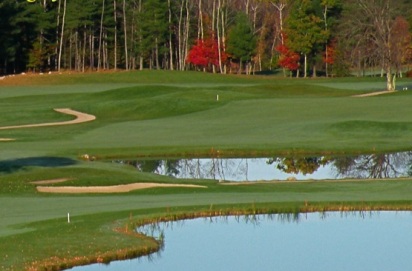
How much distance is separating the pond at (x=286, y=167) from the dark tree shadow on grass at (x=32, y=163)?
289 cm

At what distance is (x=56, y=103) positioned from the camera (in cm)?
7519

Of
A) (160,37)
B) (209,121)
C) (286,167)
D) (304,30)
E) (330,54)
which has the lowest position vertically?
(286,167)

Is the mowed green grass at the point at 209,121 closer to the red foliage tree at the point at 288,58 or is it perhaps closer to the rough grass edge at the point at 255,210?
the rough grass edge at the point at 255,210

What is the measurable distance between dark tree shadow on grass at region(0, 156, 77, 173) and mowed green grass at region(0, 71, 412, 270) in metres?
0.07

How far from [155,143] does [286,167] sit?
29.9 feet

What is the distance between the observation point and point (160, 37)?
117 m

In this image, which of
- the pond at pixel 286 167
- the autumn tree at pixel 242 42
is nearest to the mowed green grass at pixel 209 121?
the pond at pixel 286 167

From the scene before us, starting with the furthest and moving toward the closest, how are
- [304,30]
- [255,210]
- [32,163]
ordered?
1. [304,30]
2. [32,163]
3. [255,210]

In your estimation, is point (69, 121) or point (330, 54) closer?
point (69, 121)

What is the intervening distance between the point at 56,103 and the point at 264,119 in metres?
21.0

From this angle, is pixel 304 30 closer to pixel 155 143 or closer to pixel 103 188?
pixel 155 143

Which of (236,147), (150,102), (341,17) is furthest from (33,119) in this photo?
(341,17)

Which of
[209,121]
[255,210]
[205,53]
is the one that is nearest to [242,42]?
[205,53]

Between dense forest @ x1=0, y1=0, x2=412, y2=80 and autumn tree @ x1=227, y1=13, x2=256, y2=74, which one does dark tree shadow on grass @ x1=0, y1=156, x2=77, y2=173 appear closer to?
dense forest @ x1=0, y1=0, x2=412, y2=80
